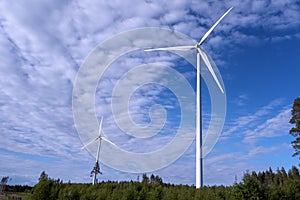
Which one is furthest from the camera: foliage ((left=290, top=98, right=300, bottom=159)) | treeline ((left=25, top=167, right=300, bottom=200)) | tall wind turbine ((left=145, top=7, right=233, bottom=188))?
foliage ((left=290, top=98, right=300, bottom=159))

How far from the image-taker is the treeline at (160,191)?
20500 millimetres

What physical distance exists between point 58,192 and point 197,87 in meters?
15.8

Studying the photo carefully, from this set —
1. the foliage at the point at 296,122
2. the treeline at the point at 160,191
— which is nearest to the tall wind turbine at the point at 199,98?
the treeline at the point at 160,191

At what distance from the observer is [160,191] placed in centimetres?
2366

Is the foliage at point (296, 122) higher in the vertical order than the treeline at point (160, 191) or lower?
higher

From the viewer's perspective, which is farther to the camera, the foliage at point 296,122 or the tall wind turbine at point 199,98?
the foliage at point 296,122

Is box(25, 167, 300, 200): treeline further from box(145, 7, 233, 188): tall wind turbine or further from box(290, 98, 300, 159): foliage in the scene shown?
box(290, 98, 300, 159): foliage

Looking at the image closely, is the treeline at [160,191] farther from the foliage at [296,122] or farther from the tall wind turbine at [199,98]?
the foliage at [296,122]

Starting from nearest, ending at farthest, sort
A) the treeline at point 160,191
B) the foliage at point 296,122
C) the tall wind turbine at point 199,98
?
1. the treeline at point 160,191
2. the tall wind turbine at point 199,98
3. the foliage at point 296,122

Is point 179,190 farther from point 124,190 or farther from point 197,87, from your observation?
point 197,87

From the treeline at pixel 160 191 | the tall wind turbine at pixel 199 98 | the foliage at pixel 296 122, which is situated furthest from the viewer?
the foliage at pixel 296 122

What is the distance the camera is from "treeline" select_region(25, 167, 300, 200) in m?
20.5

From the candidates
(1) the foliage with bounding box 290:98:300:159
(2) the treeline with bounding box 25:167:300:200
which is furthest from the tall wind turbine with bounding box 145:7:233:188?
(1) the foliage with bounding box 290:98:300:159

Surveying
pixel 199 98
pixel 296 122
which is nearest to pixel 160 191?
pixel 199 98
